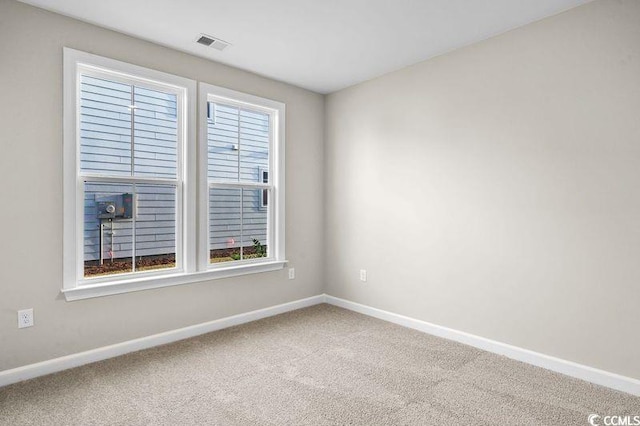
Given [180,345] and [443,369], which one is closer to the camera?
[443,369]

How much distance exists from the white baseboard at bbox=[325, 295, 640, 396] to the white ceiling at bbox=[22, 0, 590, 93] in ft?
8.10


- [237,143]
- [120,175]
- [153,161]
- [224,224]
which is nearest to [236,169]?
[237,143]

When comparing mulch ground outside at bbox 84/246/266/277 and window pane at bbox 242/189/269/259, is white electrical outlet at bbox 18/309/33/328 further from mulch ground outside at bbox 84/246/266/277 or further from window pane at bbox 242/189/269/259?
window pane at bbox 242/189/269/259

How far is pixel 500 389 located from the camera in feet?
7.52

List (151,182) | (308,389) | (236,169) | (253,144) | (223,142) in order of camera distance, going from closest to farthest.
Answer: (308,389), (151,182), (223,142), (236,169), (253,144)

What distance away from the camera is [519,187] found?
8.90 feet

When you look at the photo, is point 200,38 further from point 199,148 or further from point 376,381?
point 376,381

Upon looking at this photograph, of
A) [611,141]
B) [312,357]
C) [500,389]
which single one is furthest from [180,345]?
[611,141]

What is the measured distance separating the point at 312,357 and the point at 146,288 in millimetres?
1485

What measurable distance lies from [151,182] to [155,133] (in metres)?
0.43

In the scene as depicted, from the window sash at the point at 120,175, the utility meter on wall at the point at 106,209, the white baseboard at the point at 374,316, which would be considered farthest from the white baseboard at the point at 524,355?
the utility meter on wall at the point at 106,209

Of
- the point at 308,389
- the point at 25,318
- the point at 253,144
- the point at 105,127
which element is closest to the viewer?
the point at 308,389

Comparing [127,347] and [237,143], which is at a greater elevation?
[237,143]

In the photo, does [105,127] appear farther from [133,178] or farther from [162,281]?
[162,281]
